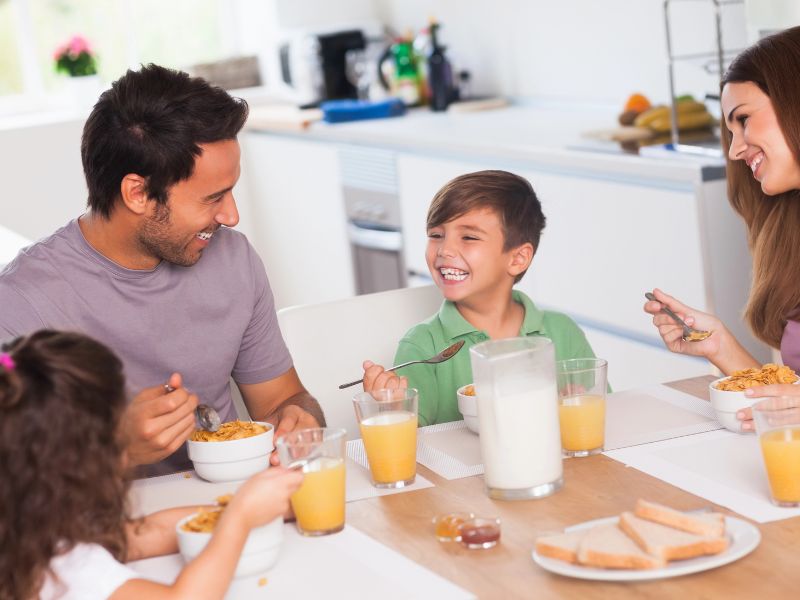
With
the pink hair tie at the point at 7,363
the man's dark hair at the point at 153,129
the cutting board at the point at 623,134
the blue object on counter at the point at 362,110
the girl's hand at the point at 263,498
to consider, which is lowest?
the girl's hand at the point at 263,498

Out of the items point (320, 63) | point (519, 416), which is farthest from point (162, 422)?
point (320, 63)

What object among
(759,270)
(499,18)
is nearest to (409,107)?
(499,18)

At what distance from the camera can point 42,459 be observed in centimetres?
108

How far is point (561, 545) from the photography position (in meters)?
1.13

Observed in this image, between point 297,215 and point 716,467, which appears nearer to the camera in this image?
point 716,467

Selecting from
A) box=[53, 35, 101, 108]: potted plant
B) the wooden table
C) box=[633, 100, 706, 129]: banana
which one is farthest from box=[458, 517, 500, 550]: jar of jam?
box=[53, 35, 101, 108]: potted plant

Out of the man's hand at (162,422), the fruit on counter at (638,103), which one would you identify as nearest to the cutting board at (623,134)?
the fruit on counter at (638,103)

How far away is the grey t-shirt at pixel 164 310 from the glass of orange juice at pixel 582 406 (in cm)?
67

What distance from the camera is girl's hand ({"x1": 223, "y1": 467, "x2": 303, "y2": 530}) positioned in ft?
3.83

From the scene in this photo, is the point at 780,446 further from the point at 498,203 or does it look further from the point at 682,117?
the point at 682,117

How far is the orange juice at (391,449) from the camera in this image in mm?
1413

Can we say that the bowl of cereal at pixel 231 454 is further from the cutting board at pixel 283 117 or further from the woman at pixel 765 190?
the cutting board at pixel 283 117

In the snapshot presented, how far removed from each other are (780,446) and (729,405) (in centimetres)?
25

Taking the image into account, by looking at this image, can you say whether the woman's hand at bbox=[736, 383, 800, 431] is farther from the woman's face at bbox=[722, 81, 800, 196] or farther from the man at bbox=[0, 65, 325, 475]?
the man at bbox=[0, 65, 325, 475]
